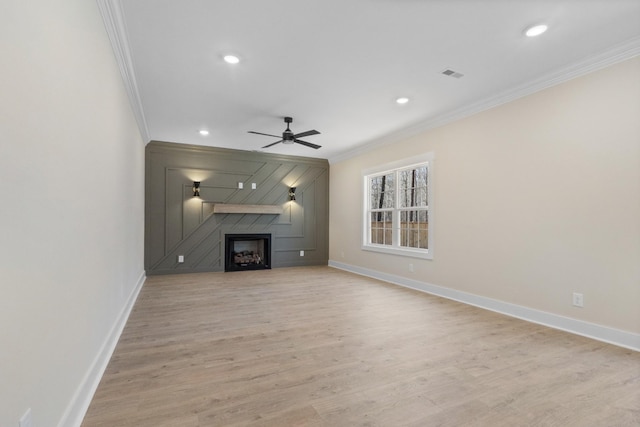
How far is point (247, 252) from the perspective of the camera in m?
7.05

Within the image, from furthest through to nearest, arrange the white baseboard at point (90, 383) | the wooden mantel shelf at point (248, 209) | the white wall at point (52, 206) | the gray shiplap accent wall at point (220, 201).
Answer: the wooden mantel shelf at point (248, 209) < the gray shiplap accent wall at point (220, 201) < the white baseboard at point (90, 383) < the white wall at point (52, 206)

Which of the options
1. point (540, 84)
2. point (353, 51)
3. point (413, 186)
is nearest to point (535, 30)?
point (540, 84)

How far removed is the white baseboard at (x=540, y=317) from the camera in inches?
107

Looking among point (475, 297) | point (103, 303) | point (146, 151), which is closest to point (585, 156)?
point (475, 297)

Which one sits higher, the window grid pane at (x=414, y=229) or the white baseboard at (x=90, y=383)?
the window grid pane at (x=414, y=229)

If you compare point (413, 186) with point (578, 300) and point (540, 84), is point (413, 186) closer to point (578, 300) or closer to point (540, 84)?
point (540, 84)

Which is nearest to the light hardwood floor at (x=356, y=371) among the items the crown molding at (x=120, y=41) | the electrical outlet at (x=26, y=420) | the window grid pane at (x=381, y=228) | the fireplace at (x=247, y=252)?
the electrical outlet at (x=26, y=420)

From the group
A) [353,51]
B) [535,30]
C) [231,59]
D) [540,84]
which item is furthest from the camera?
[540,84]

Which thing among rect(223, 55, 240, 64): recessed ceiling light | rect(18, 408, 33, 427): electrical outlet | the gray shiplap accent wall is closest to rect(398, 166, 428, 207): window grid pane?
the gray shiplap accent wall

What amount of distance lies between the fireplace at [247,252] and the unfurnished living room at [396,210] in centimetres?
125

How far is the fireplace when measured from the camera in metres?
6.62

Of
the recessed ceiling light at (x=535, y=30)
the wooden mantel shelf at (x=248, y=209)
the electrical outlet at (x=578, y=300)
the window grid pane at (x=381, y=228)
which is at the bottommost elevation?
the electrical outlet at (x=578, y=300)

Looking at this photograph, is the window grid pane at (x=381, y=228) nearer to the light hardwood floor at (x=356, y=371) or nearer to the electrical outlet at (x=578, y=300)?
the light hardwood floor at (x=356, y=371)

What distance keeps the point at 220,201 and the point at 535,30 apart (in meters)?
5.72
